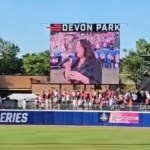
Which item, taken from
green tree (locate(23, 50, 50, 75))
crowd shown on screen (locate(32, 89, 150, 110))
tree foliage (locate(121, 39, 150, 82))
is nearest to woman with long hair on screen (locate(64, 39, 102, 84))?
crowd shown on screen (locate(32, 89, 150, 110))

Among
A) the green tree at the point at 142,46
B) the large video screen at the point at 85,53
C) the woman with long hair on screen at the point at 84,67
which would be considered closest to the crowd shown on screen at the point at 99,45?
the large video screen at the point at 85,53

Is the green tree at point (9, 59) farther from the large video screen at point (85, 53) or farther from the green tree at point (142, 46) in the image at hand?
the large video screen at point (85, 53)

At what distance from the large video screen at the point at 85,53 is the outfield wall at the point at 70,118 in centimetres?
581

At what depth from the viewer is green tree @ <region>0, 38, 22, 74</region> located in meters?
105

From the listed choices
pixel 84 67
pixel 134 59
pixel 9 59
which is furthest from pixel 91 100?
pixel 9 59

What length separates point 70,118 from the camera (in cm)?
3309

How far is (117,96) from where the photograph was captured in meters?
34.6

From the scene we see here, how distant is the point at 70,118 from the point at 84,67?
19.6ft

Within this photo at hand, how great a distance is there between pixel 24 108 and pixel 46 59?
7765 centimetres

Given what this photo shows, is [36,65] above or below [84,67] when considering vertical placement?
above

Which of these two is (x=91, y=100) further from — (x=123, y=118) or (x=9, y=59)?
(x=9, y=59)

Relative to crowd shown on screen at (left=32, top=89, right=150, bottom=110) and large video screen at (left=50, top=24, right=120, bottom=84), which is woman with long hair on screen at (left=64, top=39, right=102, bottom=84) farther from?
crowd shown on screen at (left=32, top=89, right=150, bottom=110)

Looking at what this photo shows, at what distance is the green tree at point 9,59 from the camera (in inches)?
4139

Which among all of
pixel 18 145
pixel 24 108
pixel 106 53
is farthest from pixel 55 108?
pixel 18 145
